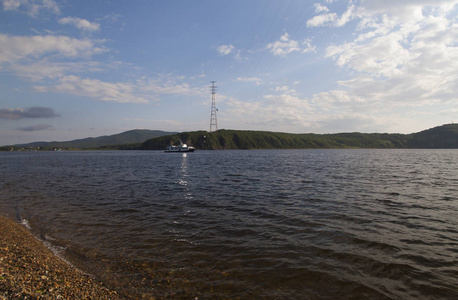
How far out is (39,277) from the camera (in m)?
7.93

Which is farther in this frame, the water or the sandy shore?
the water

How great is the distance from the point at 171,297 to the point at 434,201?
81.9 feet

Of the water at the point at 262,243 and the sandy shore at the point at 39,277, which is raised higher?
the sandy shore at the point at 39,277

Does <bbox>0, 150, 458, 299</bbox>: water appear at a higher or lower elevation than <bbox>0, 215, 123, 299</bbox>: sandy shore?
lower

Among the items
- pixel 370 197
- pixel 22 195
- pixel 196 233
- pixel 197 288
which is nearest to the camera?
pixel 197 288

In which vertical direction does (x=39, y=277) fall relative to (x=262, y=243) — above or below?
above

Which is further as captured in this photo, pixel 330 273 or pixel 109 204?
pixel 109 204

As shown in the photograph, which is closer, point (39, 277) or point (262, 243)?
point (39, 277)

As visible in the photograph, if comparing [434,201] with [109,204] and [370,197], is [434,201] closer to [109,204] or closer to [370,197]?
[370,197]

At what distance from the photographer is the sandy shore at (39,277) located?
6.87 metres

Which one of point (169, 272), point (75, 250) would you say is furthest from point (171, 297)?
point (75, 250)

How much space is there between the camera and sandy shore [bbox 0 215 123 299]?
22.5 ft

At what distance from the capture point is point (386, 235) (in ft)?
43.5

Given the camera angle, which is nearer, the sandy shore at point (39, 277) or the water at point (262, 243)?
the sandy shore at point (39, 277)
